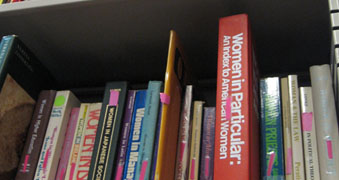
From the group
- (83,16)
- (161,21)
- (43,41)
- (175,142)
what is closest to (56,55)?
(43,41)

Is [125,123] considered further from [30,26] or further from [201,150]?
[30,26]

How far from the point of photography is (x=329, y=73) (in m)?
0.68

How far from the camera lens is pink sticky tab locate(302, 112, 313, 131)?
0.67m

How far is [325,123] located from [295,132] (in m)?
0.05

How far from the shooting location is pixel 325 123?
2.13ft

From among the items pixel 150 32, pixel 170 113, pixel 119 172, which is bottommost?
pixel 119 172

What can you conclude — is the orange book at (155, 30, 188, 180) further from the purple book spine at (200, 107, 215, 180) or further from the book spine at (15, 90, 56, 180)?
the book spine at (15, 90, 56, 180)

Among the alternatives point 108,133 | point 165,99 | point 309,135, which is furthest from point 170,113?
point 309,135

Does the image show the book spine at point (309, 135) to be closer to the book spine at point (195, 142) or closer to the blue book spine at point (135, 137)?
the book spine at point (195, 142)

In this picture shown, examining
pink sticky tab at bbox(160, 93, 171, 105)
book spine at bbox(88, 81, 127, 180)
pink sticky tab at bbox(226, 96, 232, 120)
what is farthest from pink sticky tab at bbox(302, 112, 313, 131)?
book spine at bbox(88, 81, 127, 180)

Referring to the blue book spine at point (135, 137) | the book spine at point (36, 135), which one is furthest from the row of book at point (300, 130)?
the book spine at point (36, 135)

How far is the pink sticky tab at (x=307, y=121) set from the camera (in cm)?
67

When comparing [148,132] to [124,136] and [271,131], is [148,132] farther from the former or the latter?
[271,131]

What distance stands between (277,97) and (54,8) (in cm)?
49
